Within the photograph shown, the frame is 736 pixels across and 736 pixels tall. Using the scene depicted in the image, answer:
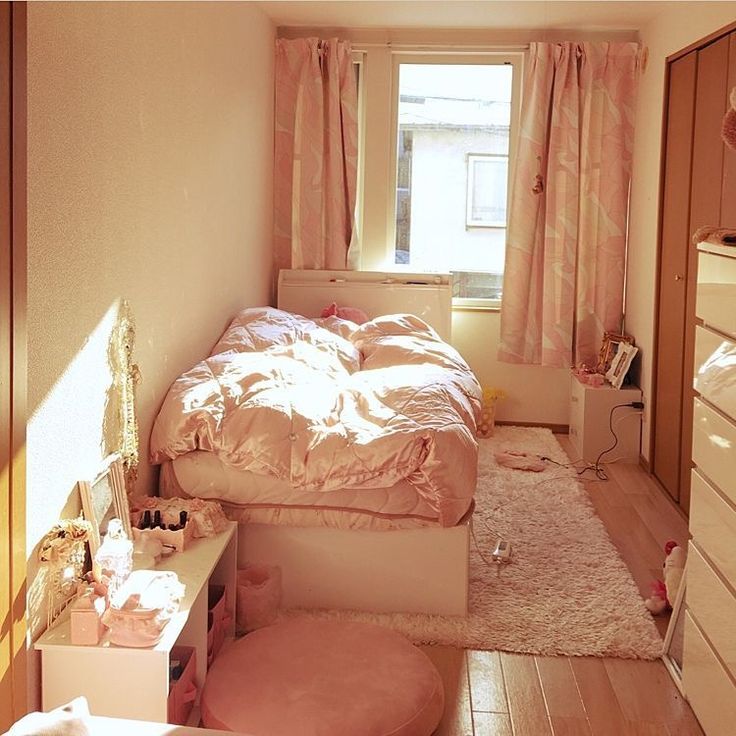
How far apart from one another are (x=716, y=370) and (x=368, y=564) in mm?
1365

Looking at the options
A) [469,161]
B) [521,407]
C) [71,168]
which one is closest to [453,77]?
[469,161]

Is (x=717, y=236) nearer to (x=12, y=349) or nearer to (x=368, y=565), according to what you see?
(x=368, y=565)

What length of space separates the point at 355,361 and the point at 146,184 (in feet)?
5.20

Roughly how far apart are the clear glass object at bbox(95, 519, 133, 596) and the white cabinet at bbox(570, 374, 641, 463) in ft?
10.6

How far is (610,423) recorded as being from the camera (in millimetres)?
5277

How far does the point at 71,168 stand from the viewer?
2551mm

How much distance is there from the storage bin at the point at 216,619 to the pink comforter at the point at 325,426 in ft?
1.34

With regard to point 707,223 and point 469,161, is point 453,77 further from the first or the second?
point 707,223

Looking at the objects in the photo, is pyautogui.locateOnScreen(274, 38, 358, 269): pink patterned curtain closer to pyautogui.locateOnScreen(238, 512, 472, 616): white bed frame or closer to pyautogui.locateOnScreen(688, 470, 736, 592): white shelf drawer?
pyautogui.locateOnScreen(238, 512, 472, 616): white bed frame

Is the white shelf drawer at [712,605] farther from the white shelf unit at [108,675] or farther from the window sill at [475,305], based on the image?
the window sill at [475,305]

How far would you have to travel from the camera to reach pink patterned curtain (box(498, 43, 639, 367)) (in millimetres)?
5555

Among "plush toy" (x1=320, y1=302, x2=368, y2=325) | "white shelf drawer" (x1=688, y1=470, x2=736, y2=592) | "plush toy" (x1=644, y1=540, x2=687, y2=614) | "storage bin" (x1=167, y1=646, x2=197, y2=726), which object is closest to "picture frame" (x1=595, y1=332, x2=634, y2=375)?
"plush toy" (x1=320, y1=302, x2=368, y2=325)

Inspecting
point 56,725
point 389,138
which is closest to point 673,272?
point 389,138

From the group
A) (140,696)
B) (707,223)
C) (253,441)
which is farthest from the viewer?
(707,223)
